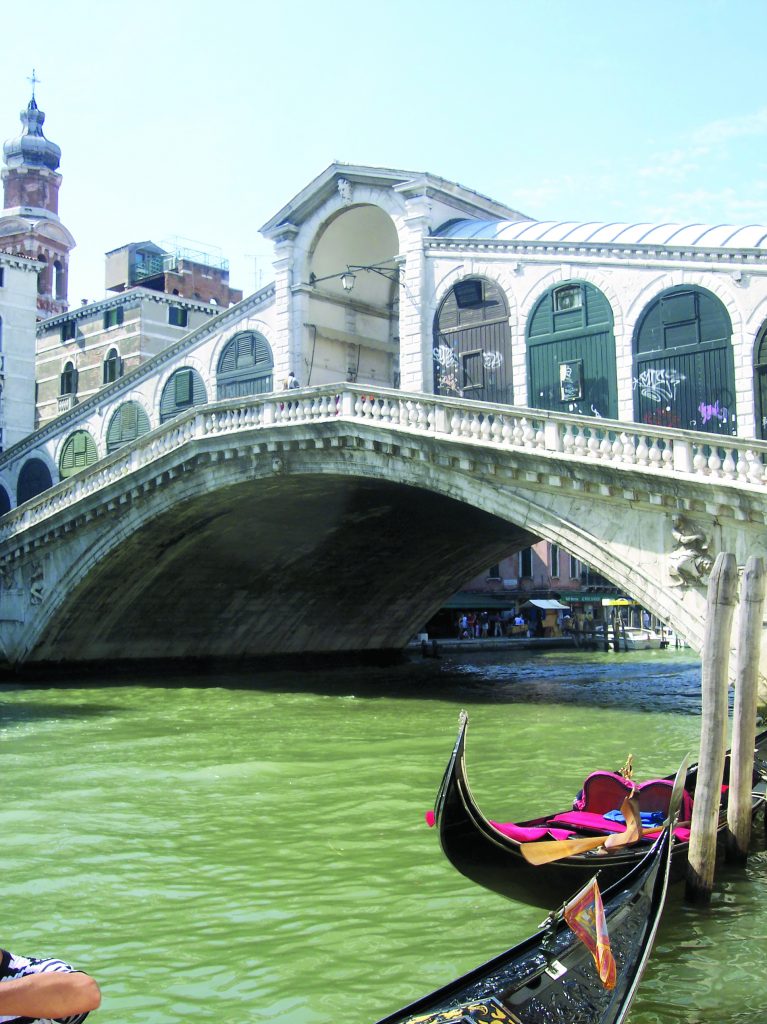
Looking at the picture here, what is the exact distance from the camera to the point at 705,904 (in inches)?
260

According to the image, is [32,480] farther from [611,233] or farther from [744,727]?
[744,727]

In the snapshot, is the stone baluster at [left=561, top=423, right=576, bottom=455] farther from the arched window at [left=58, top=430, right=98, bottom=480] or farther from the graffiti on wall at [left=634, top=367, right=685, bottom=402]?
the arched window at [left=58, top=430, right=98, bottom=480]

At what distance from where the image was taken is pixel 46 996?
2582 mm

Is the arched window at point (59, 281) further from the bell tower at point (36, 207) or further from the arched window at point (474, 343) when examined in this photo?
the arched window at point (474, 343)

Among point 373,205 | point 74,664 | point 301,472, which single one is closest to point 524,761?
point 301,472

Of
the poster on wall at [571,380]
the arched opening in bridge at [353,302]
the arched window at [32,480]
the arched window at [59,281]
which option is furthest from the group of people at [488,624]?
the arched window at [59,281]

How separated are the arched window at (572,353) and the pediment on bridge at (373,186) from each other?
11.0 ft

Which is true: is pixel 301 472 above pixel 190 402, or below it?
below

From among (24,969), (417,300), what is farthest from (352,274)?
(24,969)

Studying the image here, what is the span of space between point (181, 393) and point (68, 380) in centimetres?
1023

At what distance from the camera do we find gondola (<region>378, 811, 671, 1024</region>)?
4121 mm

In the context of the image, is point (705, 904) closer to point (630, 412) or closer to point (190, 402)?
point (630, 412)

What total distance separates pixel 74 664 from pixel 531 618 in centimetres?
2371

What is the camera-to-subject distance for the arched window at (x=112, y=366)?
3182cm
